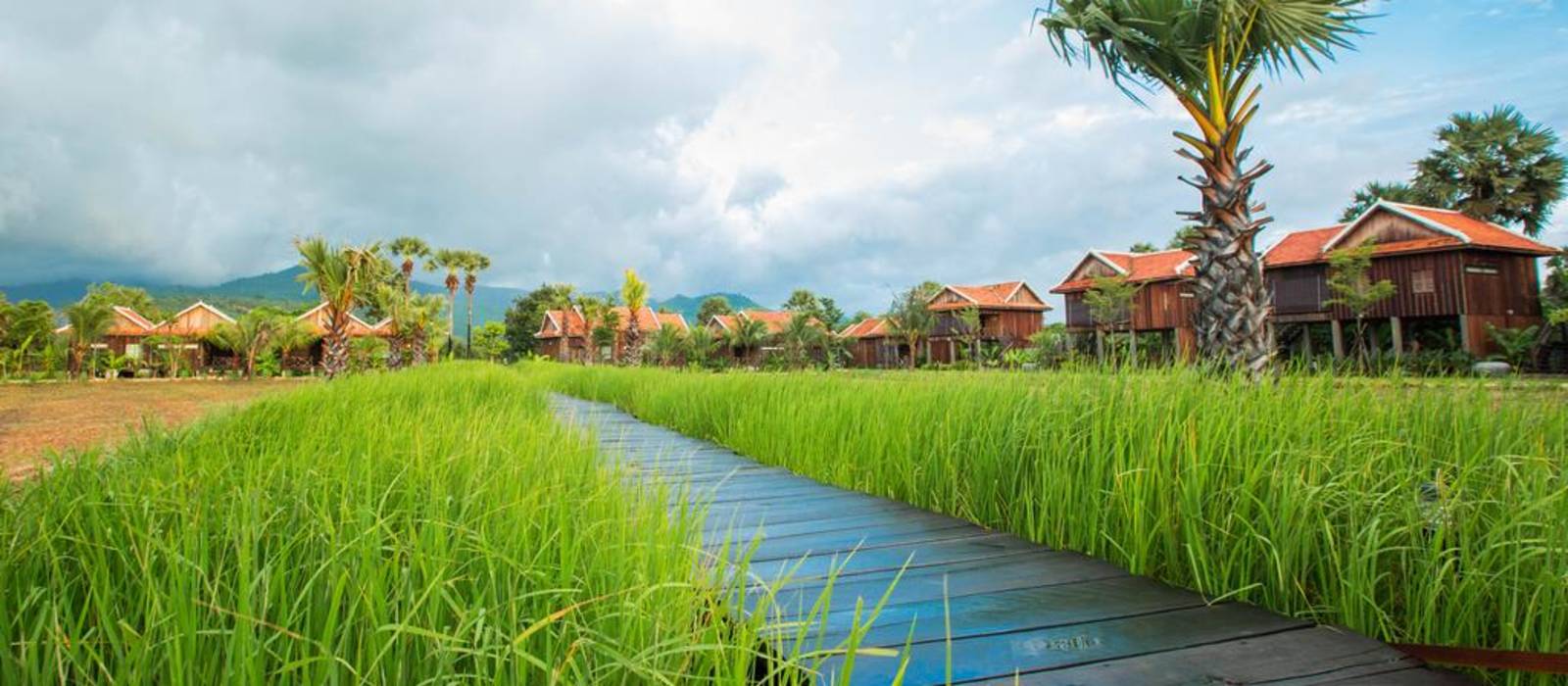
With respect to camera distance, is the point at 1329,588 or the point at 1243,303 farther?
the point at 1243,303

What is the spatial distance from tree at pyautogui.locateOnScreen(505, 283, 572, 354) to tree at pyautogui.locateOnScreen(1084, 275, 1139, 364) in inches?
1798

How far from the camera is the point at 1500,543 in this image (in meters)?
1.68

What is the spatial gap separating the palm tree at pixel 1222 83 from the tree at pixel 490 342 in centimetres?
4894

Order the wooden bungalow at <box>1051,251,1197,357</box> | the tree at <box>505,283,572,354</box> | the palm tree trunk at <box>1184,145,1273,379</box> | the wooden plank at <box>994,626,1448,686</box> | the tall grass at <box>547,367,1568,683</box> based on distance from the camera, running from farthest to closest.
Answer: the tree at <box>505,283,572,354</box> → the wooden bungalow at <box>1051,251,1197,357</box> → the palm tree trunk at <box>1184,145,1273,379</box> → the tall grass at <box>547,367,1568,683</box> → the wooden plank at <box>994,626,1448,686</box>

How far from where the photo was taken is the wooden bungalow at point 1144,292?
100ft

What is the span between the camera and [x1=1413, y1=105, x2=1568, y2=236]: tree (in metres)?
29.3

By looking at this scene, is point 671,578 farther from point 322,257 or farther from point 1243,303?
point 322,257

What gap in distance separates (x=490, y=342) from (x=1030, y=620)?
57.5 metres

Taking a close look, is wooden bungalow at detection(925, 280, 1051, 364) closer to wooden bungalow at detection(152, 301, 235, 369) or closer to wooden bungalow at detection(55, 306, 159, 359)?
wooden bungalow at detection(152, 301, 235, 369)

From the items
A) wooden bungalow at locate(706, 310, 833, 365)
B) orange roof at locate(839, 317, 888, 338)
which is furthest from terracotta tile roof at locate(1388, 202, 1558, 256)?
wooden bungalow at locate(706, 310, 833, 365)

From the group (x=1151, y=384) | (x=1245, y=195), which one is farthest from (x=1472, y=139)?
(x=1151, y=384)

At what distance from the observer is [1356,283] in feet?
77.9

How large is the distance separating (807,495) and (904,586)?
1.62 metres

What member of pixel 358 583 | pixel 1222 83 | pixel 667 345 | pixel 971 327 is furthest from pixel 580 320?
pixel 358 583
